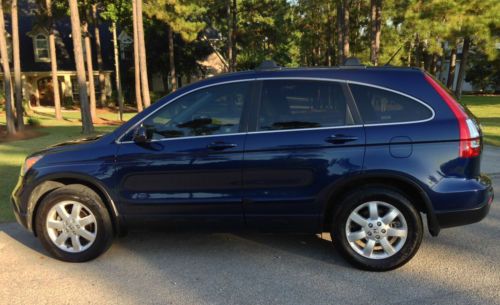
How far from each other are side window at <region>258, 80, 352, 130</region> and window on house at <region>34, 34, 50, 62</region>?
33.6m

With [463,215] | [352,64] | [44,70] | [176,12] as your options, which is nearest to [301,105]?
[352,64]

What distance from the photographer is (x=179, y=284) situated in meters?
3.72

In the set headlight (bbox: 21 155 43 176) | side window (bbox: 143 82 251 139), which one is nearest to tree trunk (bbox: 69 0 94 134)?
headlight (bbox: 21 155 43 176)

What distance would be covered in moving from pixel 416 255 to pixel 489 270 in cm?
64

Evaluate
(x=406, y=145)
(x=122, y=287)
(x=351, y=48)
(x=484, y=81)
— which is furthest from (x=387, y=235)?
(x=484, y=81)

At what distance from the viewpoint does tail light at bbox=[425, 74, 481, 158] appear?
370 centimetres

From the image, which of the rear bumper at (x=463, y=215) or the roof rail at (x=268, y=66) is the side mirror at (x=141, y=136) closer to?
the roof rail at (x=268, y=66)

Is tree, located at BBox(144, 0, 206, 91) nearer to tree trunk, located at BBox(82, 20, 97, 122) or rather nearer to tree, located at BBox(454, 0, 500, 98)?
tree trunk, located at BBox(82, 20, 97, 122)

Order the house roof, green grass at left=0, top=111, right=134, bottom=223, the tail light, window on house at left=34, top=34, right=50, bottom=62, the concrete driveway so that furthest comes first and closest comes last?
window on house at left=34, top=34, right=50, bottom=62 < the house roof < green grass at left=0, top=111, right=134, bottom=223 < the tail light < the concrete driveway

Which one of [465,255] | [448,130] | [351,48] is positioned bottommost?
[465,255]

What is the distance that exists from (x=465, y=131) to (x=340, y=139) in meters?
1.07

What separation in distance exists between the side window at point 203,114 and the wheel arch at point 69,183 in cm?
75

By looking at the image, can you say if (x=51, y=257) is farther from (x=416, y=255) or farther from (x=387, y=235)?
(x=416, y=255)

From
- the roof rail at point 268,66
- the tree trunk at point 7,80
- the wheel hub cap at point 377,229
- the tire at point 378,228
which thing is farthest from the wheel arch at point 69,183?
the tree trunk at point 7,80
